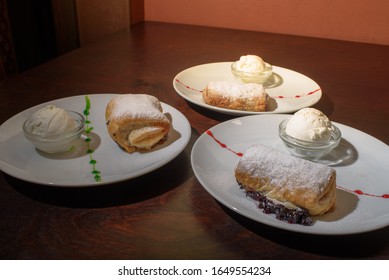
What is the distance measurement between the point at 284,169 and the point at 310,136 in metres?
0.19

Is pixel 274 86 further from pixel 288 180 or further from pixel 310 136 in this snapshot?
pixel 288 180

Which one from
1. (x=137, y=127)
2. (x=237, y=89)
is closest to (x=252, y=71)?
(x=237, y=89)

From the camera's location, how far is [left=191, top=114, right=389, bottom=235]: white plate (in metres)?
0.64

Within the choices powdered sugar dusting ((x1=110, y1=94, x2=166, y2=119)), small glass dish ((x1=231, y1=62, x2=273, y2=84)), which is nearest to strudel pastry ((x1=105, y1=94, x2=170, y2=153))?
powdered sugar dusting ((x1=110, y1=94, x2=166, y2=119))

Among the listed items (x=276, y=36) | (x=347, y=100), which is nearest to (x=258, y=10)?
(x=276, y=36)

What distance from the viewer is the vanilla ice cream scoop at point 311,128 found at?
2.81 feet

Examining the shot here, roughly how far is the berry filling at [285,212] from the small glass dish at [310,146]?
222mm

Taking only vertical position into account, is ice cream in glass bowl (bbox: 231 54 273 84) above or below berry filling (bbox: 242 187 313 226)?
above

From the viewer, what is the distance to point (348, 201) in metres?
0.72

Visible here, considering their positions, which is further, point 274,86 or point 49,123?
point 274,86

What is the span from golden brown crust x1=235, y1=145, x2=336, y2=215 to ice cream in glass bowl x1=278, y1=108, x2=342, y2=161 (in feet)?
0.47

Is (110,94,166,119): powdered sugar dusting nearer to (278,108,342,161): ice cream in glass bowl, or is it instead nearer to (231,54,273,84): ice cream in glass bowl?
(278,108,342,161): ice cream in glass bowl

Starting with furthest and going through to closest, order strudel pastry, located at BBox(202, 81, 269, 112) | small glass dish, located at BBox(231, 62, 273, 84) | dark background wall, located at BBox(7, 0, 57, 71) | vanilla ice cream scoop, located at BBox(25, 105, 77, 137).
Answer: dark background wall, located at BBox(7, 0, 57, 71)
small glass dish, located at BBox(231, 62, 273, 84)
strudel pastry, located at BBox(202, 81, 269, 112)
vanilla ice cream scoop, located at BBox(25, 105, 77, 137)

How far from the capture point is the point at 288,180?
26.7 inches
